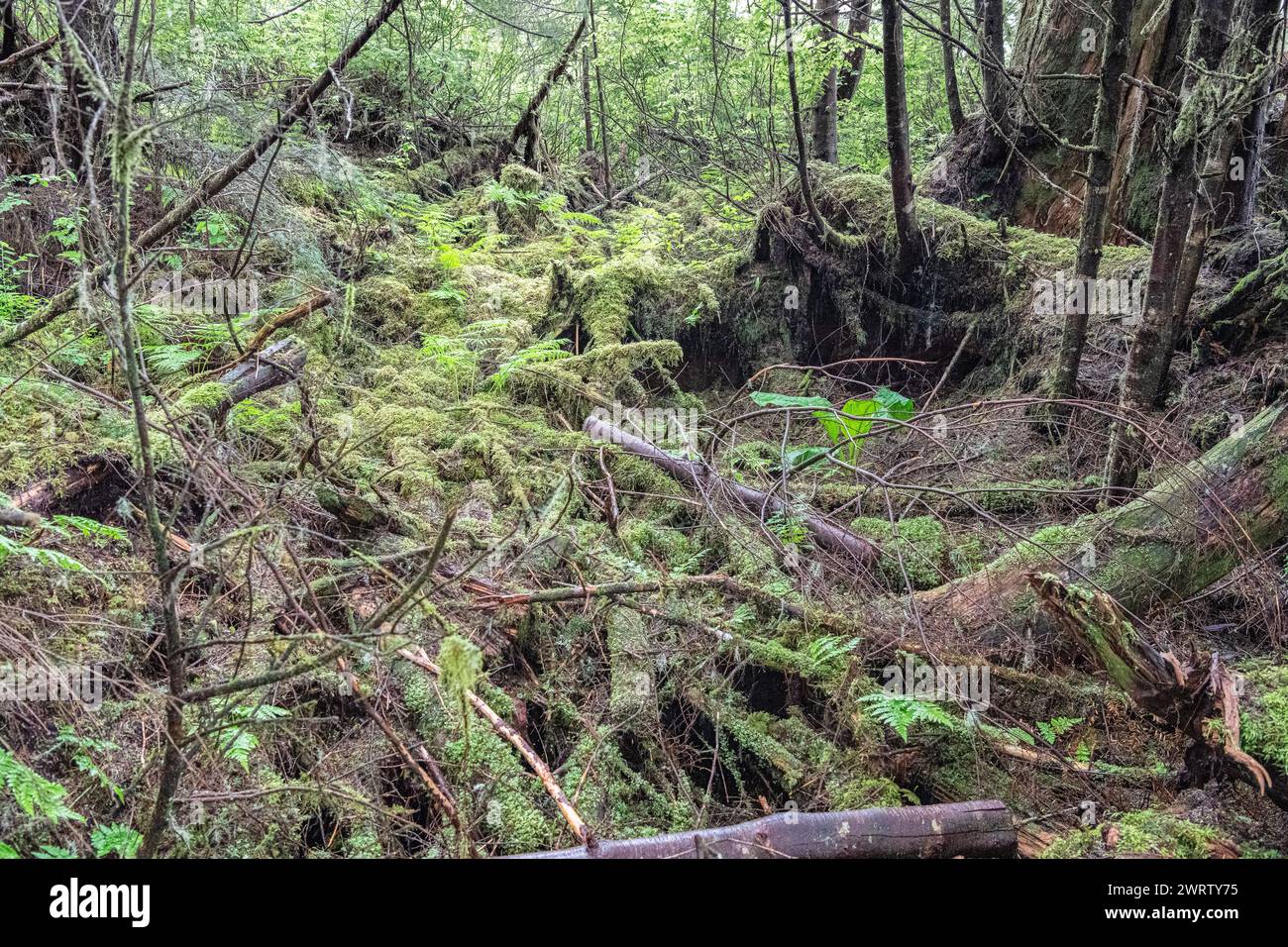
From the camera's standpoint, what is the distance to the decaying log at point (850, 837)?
2688 millimetres

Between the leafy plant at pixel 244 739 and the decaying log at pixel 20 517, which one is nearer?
the decaying log at pixel 20 517

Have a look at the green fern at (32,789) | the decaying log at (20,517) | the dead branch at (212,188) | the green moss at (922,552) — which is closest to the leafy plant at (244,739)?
the green fern at (32,789)

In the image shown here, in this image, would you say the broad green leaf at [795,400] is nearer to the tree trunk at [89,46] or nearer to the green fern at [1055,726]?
the green fern at [1055,726]

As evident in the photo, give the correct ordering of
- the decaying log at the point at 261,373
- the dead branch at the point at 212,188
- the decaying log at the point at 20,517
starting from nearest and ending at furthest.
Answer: the decaying log at the point at 20,517
the dead branch at the point at 212,188
the decaying log at the point at 261,373

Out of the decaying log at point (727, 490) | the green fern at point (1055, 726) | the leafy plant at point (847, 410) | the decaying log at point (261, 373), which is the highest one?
the decaying log at point (261, 373)

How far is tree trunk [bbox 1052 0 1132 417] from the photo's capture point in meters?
5.29

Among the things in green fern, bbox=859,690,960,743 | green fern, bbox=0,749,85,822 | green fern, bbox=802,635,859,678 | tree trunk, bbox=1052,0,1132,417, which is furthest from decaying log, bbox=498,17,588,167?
green fern, bbox=0,749,85,822

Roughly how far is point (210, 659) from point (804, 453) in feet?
12.5

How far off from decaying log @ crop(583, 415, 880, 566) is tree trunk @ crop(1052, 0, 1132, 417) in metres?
2.43

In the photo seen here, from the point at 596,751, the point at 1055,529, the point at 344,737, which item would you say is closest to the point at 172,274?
the point at 344,737

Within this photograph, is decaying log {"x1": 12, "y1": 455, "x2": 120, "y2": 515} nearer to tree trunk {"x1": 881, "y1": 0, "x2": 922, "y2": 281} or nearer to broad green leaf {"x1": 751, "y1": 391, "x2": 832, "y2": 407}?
broad green leaf {"x1": 751, "y1": 391, "x2": 832, "y2": 407}

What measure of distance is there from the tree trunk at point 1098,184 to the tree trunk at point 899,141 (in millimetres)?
1561

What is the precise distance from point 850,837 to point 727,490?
257 cm

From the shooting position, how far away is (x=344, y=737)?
3094 millimetres
